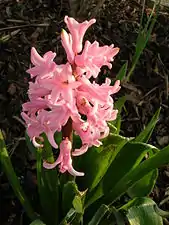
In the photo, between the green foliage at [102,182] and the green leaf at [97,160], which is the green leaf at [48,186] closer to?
the green foliage at [102,182]

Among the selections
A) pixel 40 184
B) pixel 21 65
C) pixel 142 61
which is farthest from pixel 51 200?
pixel 142 61

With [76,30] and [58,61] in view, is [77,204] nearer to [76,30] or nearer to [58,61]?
[76,30]

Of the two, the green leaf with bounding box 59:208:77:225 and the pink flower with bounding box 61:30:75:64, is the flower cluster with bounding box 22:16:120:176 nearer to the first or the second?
the pink flower with bounding box 61:30:75:64

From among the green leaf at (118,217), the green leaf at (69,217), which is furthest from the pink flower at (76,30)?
the green leaf at (118,217)

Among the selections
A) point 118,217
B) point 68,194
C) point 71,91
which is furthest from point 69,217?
point 71,91

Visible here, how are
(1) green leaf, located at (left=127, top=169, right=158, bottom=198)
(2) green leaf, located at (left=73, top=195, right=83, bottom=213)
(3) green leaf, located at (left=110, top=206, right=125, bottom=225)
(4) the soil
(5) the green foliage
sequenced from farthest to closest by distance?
(4) the soil
(1) green leaf, located at (left=127, top=169, right=158, bottom=198)
(3) green leaf, located at (left=110, top=206, right=125, bottom=225)
(5) the green foliage
(2) green leaf, located at (left=73, top=195, right=83, bottom=213)

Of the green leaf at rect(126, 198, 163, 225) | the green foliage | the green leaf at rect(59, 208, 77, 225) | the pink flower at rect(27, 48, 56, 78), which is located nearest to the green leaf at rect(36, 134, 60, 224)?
the green foliage
